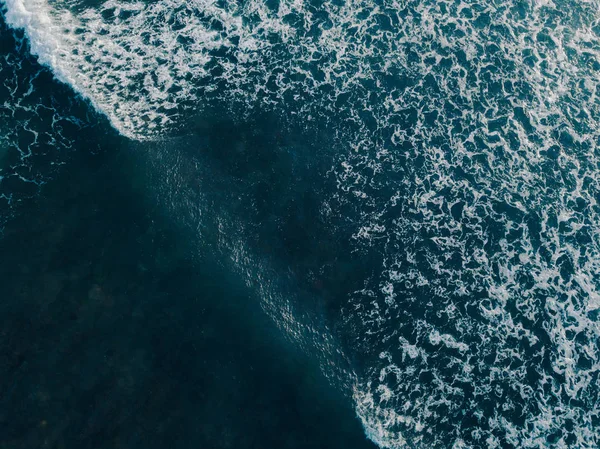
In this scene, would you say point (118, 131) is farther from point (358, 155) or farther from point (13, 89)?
point (358, 155)

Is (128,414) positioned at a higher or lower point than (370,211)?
lower

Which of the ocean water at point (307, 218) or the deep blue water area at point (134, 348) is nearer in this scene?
the deep blue water area at point (134, 348)

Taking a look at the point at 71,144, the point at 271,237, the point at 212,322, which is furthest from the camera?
the point at 71,144

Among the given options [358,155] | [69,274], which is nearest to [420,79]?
[358,155]

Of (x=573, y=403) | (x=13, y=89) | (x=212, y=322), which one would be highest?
(x=13, y=89)

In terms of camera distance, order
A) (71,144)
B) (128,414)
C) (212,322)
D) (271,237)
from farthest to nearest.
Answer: (71,144), (271,237), (212,322), (128,414)

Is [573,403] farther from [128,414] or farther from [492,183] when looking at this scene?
[128,414]

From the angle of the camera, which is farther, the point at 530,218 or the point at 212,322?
the point at 530,218

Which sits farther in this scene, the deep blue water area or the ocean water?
the ocean water
